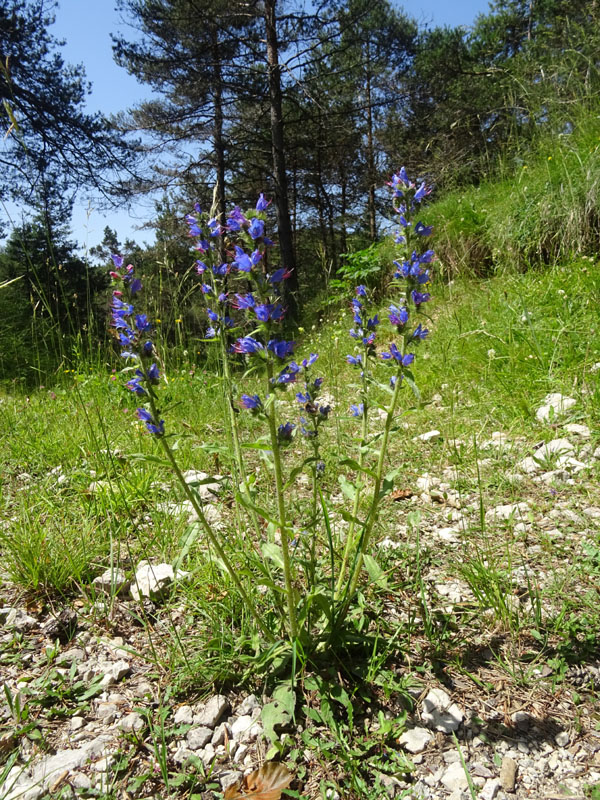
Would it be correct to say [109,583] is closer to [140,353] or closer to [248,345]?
[140,353]

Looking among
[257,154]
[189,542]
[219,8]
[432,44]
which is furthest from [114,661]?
[432,44]

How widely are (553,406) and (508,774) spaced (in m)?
2.08

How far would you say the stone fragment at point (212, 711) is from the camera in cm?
132

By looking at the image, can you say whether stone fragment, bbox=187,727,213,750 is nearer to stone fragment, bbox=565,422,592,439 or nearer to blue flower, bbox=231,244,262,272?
blue flower, bbox=231,244,262,272

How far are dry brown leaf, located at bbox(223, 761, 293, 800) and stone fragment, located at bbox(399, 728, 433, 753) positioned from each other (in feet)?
1.06

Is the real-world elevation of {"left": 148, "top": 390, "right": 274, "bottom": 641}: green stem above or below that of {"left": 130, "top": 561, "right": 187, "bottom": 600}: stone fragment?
above

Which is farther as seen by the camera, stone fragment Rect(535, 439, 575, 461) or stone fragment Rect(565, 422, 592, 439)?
stone fragment Rect(565, 422, 592, 439)

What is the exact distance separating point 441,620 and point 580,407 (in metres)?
1.71

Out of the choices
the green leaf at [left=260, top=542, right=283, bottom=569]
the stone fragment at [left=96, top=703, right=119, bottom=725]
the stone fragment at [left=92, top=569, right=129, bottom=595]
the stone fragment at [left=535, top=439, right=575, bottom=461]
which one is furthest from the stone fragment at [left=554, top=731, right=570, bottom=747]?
the stone fragment at [left=92, top=569, right=129, bottom=595]

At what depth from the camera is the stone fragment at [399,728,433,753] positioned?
1.22m

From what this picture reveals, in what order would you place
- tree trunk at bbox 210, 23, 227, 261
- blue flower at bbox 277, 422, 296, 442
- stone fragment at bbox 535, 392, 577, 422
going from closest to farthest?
blue flower at bbox 277, 422, 296, 442 < stone fragment at bbox 535, 392, 577, 422 < tree trunk at bbox 210, 23, 227, 261

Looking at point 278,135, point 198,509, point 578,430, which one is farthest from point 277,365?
point 278,135

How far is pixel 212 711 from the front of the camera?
1.34m

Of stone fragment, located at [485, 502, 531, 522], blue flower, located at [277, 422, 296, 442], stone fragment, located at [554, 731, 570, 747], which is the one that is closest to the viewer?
stone fragment, located at [554, 731, 570, 747]
